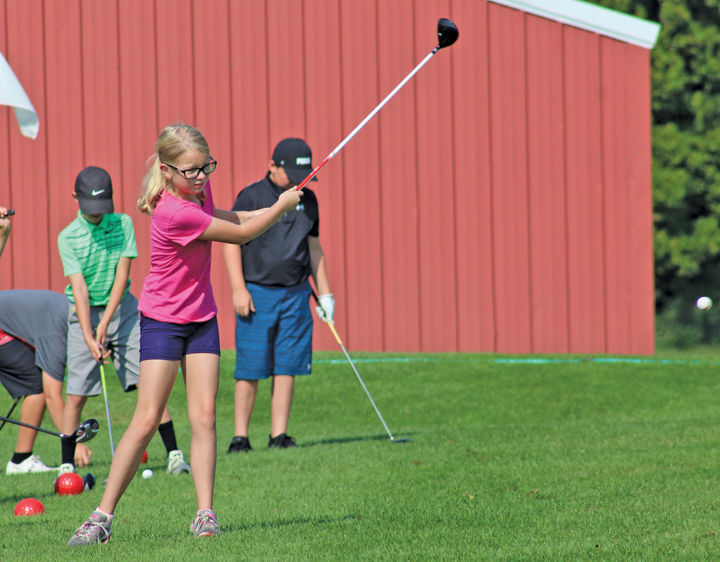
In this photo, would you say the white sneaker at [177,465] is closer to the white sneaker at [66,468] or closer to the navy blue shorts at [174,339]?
the white sneaker at [66,468]

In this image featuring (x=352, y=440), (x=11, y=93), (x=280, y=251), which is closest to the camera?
(x=11, y=93)

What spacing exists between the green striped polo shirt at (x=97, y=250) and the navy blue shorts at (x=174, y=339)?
1.99 m

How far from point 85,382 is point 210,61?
23.8 ft

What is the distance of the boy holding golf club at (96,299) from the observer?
5.82m

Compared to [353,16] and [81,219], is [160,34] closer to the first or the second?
[353,16]

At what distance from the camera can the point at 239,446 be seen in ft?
21.5

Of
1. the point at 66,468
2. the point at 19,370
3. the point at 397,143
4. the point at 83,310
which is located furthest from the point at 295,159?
the point at 397,143

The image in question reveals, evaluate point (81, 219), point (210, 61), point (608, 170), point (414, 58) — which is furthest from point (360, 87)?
point (81, 219)

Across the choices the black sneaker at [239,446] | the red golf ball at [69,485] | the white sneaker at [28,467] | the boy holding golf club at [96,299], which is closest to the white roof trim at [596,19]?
the black sneaker at [239,446]

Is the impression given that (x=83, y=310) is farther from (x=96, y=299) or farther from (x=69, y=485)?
(x=69, y=485)

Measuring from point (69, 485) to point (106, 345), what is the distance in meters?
1.02

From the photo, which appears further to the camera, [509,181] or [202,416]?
[509,181]

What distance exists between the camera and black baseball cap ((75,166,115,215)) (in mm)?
5742

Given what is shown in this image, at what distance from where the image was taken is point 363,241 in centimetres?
1269
